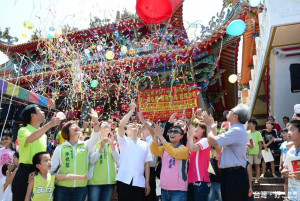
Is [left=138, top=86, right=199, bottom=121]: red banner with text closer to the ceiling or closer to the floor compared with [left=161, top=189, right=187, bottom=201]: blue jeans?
closer to the ceiling

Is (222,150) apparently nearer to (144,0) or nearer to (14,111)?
(144,0)

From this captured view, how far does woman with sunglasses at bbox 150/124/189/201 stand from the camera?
3.36 metres

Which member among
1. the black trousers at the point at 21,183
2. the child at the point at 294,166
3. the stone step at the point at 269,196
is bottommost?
the stone step at the point at 269,196

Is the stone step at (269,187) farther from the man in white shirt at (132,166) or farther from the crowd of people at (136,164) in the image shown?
the man in white shirt at (132,166)

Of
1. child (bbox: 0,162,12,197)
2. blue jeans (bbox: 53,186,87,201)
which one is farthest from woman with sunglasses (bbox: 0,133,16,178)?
blue jeans (bbox: 53,186,87,201)

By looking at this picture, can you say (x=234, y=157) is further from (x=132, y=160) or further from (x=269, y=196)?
(x=269, y=196)

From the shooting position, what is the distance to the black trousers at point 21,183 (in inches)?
117

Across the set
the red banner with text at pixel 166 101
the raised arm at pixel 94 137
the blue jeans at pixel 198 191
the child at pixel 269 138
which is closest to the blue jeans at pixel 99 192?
the raised arm at pixel 94 137

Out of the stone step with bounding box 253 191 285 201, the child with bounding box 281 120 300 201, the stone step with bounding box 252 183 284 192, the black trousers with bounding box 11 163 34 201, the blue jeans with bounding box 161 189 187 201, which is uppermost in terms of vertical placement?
the child with bounding box 281 120 300 201

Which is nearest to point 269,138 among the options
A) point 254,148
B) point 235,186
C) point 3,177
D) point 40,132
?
point 254,148

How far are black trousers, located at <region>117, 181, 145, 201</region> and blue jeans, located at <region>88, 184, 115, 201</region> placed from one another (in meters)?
0.13

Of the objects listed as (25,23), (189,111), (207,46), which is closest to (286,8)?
(207,46)

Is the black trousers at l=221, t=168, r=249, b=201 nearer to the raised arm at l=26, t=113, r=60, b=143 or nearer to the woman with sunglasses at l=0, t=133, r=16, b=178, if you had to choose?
Answer: the raised arm at l=26, t=113, r=60, b=143

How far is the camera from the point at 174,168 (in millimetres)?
3445
